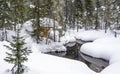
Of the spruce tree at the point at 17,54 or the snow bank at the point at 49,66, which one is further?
the snow bank at the point at 49,66

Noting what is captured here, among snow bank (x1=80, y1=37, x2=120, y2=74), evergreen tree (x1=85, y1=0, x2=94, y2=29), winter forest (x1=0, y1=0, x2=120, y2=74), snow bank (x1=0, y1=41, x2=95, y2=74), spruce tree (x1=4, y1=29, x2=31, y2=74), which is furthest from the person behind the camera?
evergreen tree (x1=85, y1=0, x2=94, y2=29)

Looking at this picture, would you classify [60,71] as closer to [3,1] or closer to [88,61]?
[88,61]

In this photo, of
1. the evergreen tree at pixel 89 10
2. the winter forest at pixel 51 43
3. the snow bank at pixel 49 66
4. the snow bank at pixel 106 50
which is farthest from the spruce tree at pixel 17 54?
the evergreen tree at pixel 89 10

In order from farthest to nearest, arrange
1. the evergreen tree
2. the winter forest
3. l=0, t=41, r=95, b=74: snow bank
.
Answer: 1. the evergreen tree
2. the winter forest
3. l=0, t=41, r=95, b=74: snow bank

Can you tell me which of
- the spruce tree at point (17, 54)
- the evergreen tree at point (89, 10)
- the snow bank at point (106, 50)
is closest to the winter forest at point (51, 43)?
the snow bank at point (106, 50)

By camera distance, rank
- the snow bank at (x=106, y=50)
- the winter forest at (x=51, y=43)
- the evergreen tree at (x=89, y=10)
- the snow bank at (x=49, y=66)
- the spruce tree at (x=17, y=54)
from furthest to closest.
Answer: the evergreen tree at (x=89, y=10) → the snow bank at (x=106, y=50) → the winter forest at (x=51, y=43) → the snow bank at (x=49, y=66) → the spruce tree at (x=17, y=54)

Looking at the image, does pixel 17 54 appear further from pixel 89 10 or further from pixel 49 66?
pixel 89 10

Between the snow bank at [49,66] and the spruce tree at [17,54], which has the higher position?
the spruce tree at [17,54]

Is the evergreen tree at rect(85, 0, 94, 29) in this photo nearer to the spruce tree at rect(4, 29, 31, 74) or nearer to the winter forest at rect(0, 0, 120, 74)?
the winter forest at rect(0, 0, 120, 74)

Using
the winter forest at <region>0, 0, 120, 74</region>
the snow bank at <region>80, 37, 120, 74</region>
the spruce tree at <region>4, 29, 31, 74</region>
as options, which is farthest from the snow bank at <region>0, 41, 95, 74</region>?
the snow bank at <region>80, 37, 120, 74</region>

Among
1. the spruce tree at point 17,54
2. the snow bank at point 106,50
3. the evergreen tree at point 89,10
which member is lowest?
the snow bank at point 106,50

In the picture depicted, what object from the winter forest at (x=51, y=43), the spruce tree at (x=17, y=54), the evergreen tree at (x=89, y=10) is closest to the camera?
the spruce tree at (x=17, y=54)

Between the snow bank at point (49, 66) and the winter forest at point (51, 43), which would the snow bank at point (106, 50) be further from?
the snow bank at point (49, 66)

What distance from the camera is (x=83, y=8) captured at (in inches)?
2512
